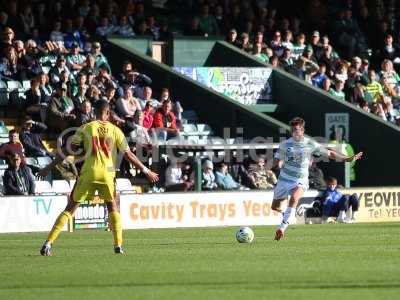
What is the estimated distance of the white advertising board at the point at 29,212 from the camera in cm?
2425

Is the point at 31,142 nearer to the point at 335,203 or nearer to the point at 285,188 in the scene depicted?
the point at 335,203

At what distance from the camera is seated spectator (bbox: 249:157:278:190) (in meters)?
28.5

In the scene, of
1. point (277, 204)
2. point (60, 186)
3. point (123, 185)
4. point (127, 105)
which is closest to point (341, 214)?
point (123, 185)

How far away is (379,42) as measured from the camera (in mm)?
36875

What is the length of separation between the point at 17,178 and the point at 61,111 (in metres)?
3.02

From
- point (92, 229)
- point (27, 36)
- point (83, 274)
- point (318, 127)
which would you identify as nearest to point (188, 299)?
point (83, 274)

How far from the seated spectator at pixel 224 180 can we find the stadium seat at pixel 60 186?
386 cm

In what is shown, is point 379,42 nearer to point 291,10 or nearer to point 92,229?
point 291,10

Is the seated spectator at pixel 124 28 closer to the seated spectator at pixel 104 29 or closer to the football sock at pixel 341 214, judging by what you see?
the seated spectator at pixel 104 29

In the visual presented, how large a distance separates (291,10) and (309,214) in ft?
35.5

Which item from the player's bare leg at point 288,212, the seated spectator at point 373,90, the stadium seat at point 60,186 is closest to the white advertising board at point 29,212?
the stadium seat at point 60,186

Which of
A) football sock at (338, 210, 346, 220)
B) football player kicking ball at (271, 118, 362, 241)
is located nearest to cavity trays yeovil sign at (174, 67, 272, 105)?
football sock at (338, 210, 346, 220)

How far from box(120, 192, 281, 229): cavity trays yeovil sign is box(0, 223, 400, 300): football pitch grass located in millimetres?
3786

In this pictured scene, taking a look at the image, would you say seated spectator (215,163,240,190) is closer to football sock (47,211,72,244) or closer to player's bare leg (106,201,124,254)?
player's bare leg (106,201,124,254)
